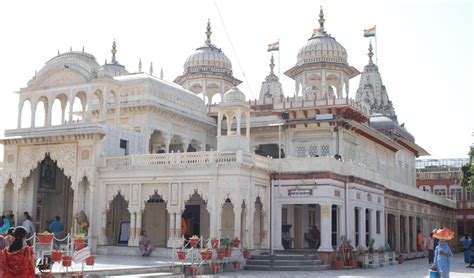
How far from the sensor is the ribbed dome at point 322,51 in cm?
3534

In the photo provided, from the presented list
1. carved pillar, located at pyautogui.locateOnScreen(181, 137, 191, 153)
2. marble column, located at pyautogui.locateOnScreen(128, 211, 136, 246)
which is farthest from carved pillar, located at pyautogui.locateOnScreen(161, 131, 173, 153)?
marble column, located at pyautogui.locateOnScreen(128, 211, 136, 246)

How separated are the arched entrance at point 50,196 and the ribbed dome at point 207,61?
498 inches

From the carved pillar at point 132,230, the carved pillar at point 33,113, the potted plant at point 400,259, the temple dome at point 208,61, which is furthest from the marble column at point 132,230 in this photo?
the temple dome at point 208,61

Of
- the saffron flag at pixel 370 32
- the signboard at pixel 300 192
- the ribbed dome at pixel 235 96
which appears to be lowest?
the signboard at pixel 300 192

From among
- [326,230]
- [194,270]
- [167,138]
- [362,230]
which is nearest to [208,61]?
[167,138]

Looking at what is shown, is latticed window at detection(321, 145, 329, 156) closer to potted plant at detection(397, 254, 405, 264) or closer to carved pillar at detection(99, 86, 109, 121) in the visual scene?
potted plant at detection(397, 254, 405, 264)

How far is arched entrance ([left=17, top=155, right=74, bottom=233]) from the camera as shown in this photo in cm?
2777

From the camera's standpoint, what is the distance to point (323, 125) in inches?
1233

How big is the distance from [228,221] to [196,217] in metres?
2.19

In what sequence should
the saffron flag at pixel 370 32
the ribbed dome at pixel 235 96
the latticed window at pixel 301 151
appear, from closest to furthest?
1. the ribbed dome at pixel 235 96
2. the latticed window at pixel 301 151
3. the saffron flag at pixel 370 32

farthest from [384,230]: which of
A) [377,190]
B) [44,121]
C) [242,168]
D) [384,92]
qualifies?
[384,92]

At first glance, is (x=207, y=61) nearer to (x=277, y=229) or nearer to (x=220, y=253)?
(x=277, y=229)

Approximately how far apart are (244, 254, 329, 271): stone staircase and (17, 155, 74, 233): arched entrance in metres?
9.44

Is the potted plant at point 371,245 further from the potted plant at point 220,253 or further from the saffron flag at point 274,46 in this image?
the saffron flag at point 274,46
